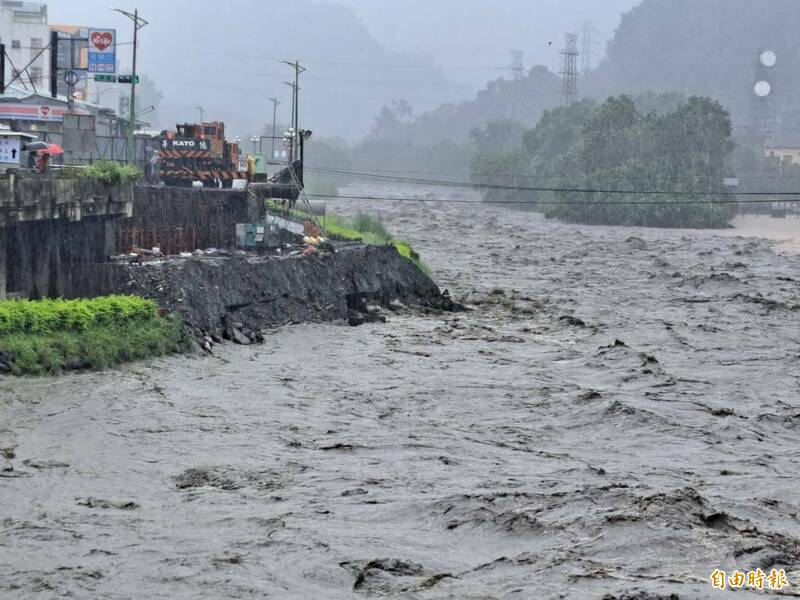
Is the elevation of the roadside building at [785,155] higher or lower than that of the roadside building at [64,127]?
higher

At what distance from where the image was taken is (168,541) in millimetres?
18641

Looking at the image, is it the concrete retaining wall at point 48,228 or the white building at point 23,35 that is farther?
the white building at point 23,35

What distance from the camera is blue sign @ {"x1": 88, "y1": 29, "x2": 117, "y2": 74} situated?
65250 millimetres

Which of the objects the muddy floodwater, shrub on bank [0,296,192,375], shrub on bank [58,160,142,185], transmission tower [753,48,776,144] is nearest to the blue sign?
shrub on bank [58,160,142,185]

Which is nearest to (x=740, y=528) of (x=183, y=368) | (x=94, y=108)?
(x=183, y=368)

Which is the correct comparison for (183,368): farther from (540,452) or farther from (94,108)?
(94,108)

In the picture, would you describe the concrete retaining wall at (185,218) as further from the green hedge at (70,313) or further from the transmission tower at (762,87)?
the transmission tower at (762,87)

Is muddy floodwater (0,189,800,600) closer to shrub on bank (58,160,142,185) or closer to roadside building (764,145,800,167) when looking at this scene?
shrub on bank (58,160,142,185)

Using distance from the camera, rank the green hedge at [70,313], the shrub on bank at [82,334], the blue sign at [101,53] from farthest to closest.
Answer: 1. the blue sign at [101,53]
2. the green hedge at [70,313]
3. the shrub on bank at [82,334]

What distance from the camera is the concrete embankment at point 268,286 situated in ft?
118

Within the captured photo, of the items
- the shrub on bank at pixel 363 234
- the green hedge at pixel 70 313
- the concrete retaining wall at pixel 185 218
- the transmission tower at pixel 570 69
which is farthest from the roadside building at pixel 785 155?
the green hedge at pixel 70 313

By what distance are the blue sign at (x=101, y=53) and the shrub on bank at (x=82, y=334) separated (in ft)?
111

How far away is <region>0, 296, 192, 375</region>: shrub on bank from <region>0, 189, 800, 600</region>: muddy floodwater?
0.74 m

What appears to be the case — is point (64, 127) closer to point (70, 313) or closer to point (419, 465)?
point (70, 313)
